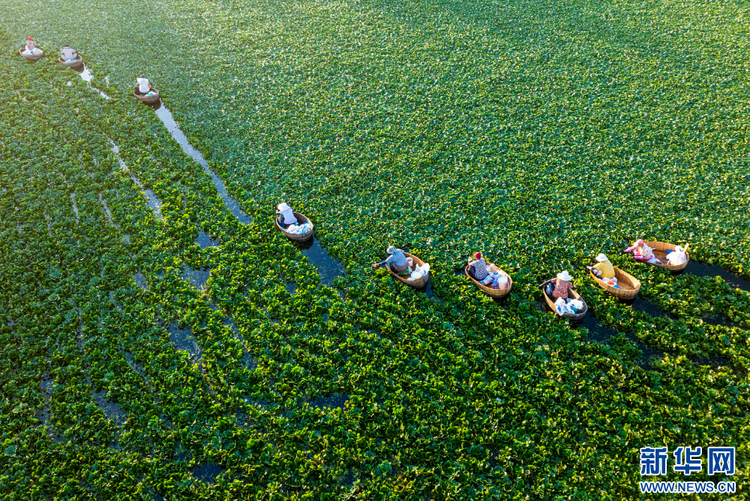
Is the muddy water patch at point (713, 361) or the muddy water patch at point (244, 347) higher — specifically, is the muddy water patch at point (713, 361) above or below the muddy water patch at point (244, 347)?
above

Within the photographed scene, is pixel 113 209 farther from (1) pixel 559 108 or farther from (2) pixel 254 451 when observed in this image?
(1) pixel 559 108

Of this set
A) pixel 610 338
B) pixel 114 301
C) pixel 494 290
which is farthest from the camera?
pixel 114 301

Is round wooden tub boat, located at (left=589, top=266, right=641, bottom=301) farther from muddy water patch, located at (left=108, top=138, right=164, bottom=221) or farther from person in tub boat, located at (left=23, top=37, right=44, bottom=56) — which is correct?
person in tub boat, located at (left=23, top=37, right=44, bottom=56)

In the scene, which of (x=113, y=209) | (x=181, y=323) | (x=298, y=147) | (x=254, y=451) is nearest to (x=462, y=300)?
(x=254, y=451)

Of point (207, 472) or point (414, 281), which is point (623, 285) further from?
point (207, 472)

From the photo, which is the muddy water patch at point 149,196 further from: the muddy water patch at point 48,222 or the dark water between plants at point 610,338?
the dark water between plants at point 610,338

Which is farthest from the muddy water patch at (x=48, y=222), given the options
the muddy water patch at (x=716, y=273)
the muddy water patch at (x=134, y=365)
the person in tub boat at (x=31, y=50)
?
the muddy water patch at (x=716, y=273)

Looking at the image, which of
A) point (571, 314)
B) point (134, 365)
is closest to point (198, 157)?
point (134, 365)

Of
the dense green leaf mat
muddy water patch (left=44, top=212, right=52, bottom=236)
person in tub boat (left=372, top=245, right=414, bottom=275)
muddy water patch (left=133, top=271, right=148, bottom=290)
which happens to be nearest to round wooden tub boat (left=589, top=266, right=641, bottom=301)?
the dense green leaf mat
